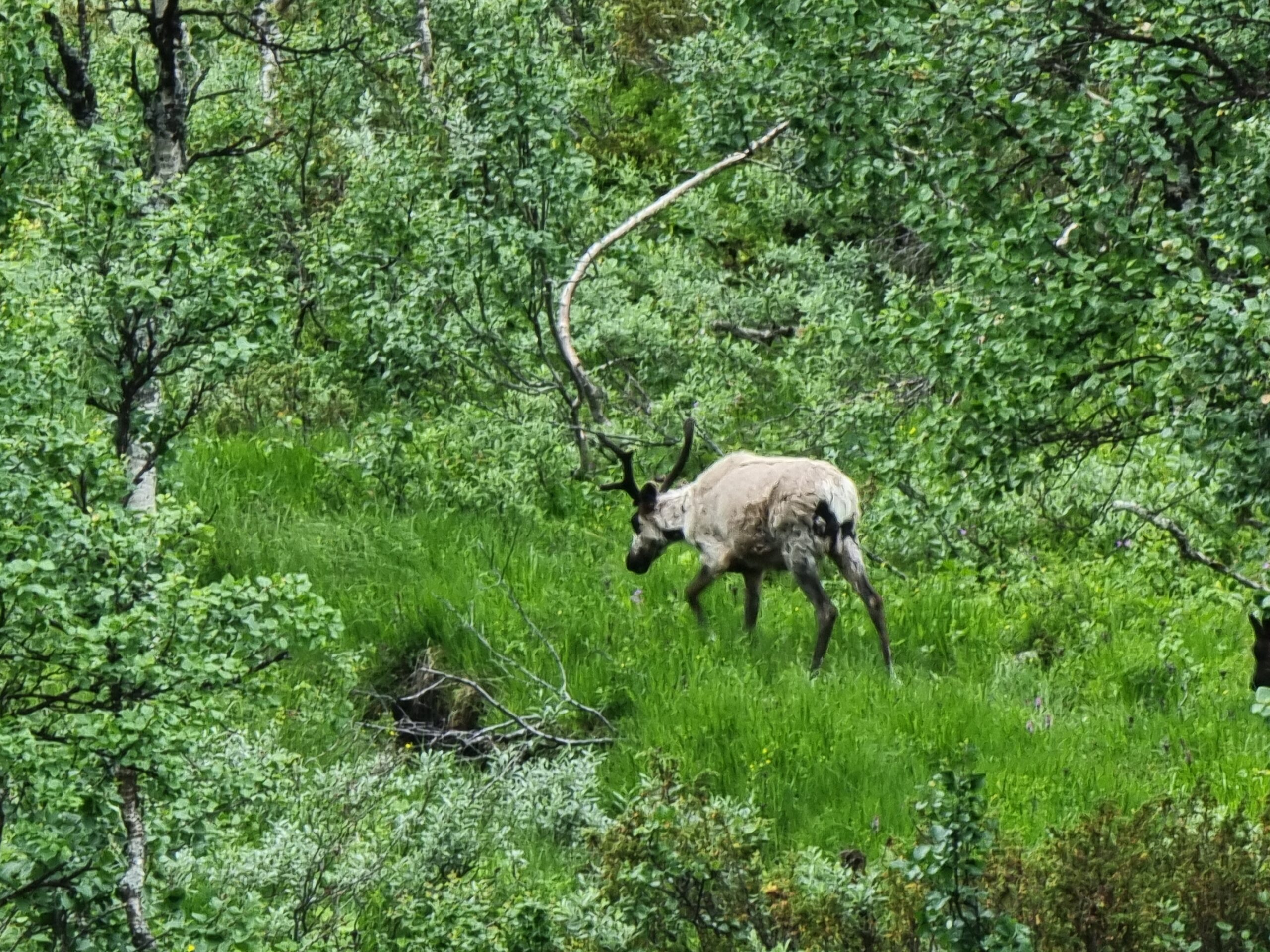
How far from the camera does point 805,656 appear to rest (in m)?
11.5

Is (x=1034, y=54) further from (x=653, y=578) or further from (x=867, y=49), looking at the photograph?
(x=653, y=578)

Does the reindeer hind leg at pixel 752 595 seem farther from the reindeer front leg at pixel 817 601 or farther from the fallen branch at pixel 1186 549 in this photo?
the fallen branch at pixel 1186 549

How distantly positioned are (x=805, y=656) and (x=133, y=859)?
19.8ft

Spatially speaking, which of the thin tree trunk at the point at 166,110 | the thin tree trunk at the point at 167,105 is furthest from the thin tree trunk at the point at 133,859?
the thin tree trunk at the point at 167,105

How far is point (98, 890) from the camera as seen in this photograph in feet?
18.3

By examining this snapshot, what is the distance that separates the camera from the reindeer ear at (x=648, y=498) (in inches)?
499

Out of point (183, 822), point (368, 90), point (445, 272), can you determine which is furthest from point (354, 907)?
point (368, 90)

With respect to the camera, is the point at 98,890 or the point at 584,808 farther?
the point at 584,808

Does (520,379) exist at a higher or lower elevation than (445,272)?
lower

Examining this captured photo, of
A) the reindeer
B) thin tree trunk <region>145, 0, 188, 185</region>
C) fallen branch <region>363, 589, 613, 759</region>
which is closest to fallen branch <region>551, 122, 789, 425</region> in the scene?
the reindeer

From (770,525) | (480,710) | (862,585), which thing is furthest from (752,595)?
(480,710)

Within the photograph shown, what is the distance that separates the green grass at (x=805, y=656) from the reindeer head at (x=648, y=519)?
221 mm

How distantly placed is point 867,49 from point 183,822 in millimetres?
4795

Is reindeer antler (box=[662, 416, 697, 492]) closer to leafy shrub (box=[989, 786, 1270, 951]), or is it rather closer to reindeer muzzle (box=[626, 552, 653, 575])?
reindeer muzzle (box=[626, 552, 653, 575])
